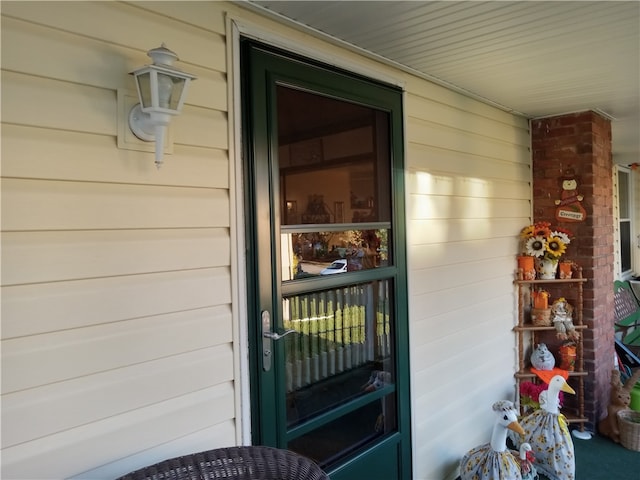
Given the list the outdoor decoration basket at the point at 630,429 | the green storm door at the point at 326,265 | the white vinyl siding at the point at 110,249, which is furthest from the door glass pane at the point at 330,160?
the outdoor decoration basket at the point at 630,429

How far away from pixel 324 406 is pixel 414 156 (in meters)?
1.45

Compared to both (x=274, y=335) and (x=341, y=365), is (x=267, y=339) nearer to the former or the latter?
(x=274, y=335)

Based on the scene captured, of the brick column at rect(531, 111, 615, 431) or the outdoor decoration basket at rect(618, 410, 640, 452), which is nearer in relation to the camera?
the outdoor decoration basket at rect(618, 410, 640, 452)

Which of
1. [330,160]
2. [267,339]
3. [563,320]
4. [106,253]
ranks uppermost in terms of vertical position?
[330,160]

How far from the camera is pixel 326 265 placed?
2180 millimetres

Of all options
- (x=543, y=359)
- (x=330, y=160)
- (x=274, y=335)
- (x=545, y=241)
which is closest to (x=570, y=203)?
(x=545, y=241)

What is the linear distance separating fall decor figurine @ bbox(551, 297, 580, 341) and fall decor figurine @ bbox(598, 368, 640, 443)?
572mm

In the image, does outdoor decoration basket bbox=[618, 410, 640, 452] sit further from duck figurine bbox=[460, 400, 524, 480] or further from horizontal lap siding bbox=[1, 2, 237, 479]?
horizontal lap siding bbox=[1, 2, 237, 479]

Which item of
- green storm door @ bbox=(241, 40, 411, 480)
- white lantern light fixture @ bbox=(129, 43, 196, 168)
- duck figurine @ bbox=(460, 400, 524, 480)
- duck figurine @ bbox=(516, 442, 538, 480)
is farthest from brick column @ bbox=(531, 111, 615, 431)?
white lantern light fixture @ bbox=(129, 43, 196, 168)

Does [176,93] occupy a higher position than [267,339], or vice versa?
[176,93]

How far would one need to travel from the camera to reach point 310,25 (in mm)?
1977

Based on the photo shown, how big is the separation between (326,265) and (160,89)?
1102 mm

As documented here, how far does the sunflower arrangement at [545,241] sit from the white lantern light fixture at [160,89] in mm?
2999

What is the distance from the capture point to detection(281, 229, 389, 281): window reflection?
2.02m
